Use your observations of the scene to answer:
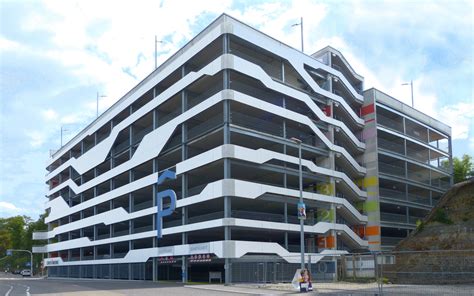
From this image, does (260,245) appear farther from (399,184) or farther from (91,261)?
(91,261)

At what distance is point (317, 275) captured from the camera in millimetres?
47281

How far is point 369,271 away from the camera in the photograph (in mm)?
39812

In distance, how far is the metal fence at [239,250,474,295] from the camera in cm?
2759

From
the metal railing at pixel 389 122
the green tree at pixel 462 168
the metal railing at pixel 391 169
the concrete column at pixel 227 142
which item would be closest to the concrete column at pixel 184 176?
the concrete column at pixel 227 142

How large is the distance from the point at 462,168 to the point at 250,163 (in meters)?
50.6

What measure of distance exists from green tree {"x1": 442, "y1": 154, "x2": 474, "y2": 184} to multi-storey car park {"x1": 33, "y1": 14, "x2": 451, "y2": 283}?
456 inches

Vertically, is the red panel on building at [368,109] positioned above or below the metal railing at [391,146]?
above

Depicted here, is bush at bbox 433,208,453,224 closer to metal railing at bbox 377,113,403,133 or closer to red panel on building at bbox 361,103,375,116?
red panel on building at bbox 361,103,375,116

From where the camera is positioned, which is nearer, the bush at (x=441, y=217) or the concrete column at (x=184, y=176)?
the concrete column at (x=184, y=176)

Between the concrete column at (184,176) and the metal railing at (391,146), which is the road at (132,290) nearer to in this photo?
the concrete column at (184,176)

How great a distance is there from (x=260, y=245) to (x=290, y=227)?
171 inches

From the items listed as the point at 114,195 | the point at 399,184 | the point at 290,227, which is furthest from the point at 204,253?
the point at 399,184

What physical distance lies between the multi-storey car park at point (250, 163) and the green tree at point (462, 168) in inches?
456

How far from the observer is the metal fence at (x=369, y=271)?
1086 inches
